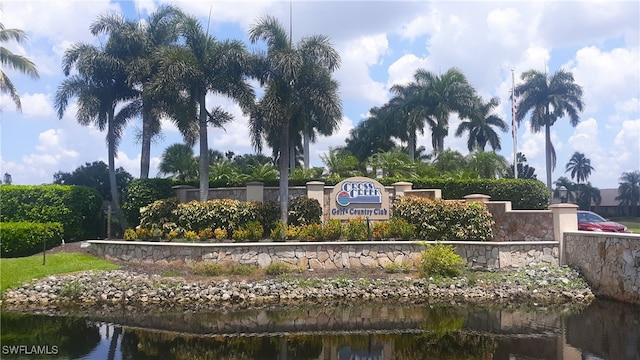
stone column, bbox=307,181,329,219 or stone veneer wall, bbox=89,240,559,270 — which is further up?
stone column, bbox=307,181,329,219

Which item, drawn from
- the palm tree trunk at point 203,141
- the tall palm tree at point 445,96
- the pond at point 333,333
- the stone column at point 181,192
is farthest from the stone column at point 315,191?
Answer: the tall palm tree at point 445,96

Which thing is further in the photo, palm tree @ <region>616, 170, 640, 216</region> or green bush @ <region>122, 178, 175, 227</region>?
palm tree @ <region>616, 170, 640, 216</region>

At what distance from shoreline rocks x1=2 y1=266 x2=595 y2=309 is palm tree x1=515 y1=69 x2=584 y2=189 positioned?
30.3 metres

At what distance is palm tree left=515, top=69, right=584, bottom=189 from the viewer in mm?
41625

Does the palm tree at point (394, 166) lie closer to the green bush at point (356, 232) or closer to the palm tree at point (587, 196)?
the green bush at point (356, 232)

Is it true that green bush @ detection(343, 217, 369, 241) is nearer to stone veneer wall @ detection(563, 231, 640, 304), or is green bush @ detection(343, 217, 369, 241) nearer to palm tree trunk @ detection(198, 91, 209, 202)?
stone veneer wall @ detection(563, 231, 640, 304)

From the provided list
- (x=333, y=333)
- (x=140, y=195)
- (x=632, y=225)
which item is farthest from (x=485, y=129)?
(x=333, y=333)

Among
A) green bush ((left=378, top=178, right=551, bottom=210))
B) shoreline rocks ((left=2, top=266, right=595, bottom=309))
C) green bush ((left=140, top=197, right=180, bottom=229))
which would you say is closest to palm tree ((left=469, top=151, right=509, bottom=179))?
green bush ((left=378, top=178, right=551, bottom=210))

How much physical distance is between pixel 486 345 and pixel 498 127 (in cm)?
3493

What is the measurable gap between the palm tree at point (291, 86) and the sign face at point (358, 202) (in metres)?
2.00

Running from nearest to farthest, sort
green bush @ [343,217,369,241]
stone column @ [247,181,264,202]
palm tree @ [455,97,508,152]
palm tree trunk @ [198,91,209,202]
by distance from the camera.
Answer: green bush @ [343,217,369,241]
stone column @ [247,181,264,202]
palm tree trunk @ [198,91,209,202]
palm tree @ [455,97,508,152]

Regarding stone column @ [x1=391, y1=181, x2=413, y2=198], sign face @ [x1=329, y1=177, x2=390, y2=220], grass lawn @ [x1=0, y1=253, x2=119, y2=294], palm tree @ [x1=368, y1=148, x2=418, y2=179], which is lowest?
grass lawn @ [x1=0, y1=253, x2=119, y2=294]

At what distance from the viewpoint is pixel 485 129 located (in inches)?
1583

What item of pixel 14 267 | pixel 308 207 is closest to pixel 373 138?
pixel 308 207
